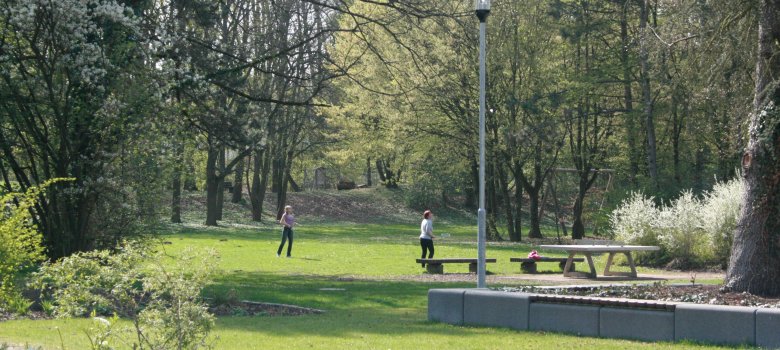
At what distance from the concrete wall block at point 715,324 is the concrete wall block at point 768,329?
54mm

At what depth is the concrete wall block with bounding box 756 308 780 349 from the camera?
33.5 feet

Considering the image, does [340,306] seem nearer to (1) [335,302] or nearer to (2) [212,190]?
(1) [335,302]

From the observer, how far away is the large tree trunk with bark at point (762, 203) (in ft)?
43.7

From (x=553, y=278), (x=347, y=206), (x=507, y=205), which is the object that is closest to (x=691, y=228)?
(x=553, y=278)

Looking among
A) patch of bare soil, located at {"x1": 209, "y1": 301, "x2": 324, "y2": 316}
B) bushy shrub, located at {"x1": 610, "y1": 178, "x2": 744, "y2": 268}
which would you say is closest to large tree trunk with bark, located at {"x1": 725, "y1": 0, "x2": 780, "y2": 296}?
patch of bare soil, located at {"x1": 209, "y1": 301, "x2": 324, "y2": 316}

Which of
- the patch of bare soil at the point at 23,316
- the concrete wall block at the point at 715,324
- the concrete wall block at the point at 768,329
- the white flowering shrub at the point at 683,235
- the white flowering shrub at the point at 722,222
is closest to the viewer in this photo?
the concrete wall block at the point at 768,329

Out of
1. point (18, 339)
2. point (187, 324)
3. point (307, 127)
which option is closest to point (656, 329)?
point (187, 324)

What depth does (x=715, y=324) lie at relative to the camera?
1070cm

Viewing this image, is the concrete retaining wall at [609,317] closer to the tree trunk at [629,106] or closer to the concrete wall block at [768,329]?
the concrete wall block at [768,329]

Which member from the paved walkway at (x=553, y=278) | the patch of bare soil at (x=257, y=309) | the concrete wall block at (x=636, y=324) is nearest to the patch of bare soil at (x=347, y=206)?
the paved walkway at (x=553, y=278)

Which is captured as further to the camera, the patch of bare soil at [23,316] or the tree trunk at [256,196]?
the tree trunk at [256,196]

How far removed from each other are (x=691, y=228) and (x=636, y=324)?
16333mm

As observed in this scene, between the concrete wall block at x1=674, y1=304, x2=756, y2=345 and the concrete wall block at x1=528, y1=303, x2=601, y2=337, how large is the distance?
1029 mm

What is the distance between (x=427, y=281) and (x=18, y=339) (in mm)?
11650
